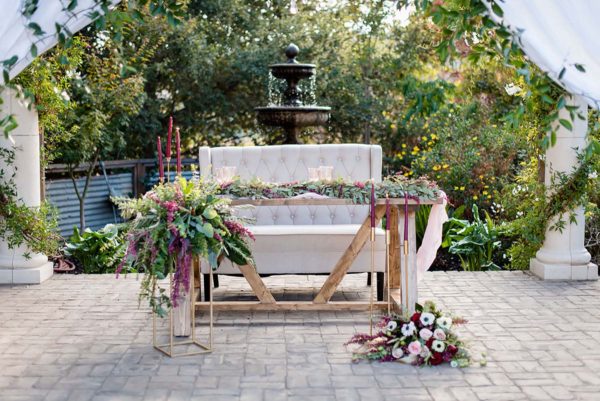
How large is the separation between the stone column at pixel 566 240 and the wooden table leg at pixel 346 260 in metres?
1.94

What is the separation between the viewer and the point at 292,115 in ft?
28.2

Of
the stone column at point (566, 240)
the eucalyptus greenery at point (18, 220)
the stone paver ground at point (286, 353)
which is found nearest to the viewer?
the stone paver ground at point (286, 353)

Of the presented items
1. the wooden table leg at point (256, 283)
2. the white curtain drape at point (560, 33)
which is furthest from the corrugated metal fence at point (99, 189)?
the white curtain drape at point (560, 33)

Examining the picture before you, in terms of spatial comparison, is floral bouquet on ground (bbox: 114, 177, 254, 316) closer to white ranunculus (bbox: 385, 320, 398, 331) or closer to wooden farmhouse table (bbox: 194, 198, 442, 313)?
wooden farmhouse table (bbox: 194, 198, 442, 313)

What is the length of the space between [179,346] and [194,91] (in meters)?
7.43

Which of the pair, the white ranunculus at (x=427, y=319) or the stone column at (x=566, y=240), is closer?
the white ranunculus at (x=427, y=319)

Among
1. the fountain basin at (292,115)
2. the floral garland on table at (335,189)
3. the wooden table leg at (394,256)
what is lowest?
the wooden table leg at (394,256)

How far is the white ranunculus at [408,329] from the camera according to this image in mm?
4527

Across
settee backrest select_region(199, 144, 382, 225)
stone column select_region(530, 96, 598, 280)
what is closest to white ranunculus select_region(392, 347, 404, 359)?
settee backrest select_region(199, 144, 382, 225)

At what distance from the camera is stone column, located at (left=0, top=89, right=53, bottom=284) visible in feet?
21.5

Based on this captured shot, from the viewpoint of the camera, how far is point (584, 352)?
184 inches

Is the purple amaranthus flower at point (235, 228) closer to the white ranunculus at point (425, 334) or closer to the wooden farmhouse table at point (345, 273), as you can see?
the wooden farmhouse table at point (345, 273)

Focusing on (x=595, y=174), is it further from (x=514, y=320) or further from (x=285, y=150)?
(x=285, y=150)

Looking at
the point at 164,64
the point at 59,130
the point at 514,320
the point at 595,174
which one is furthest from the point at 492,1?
the point at 164,64
